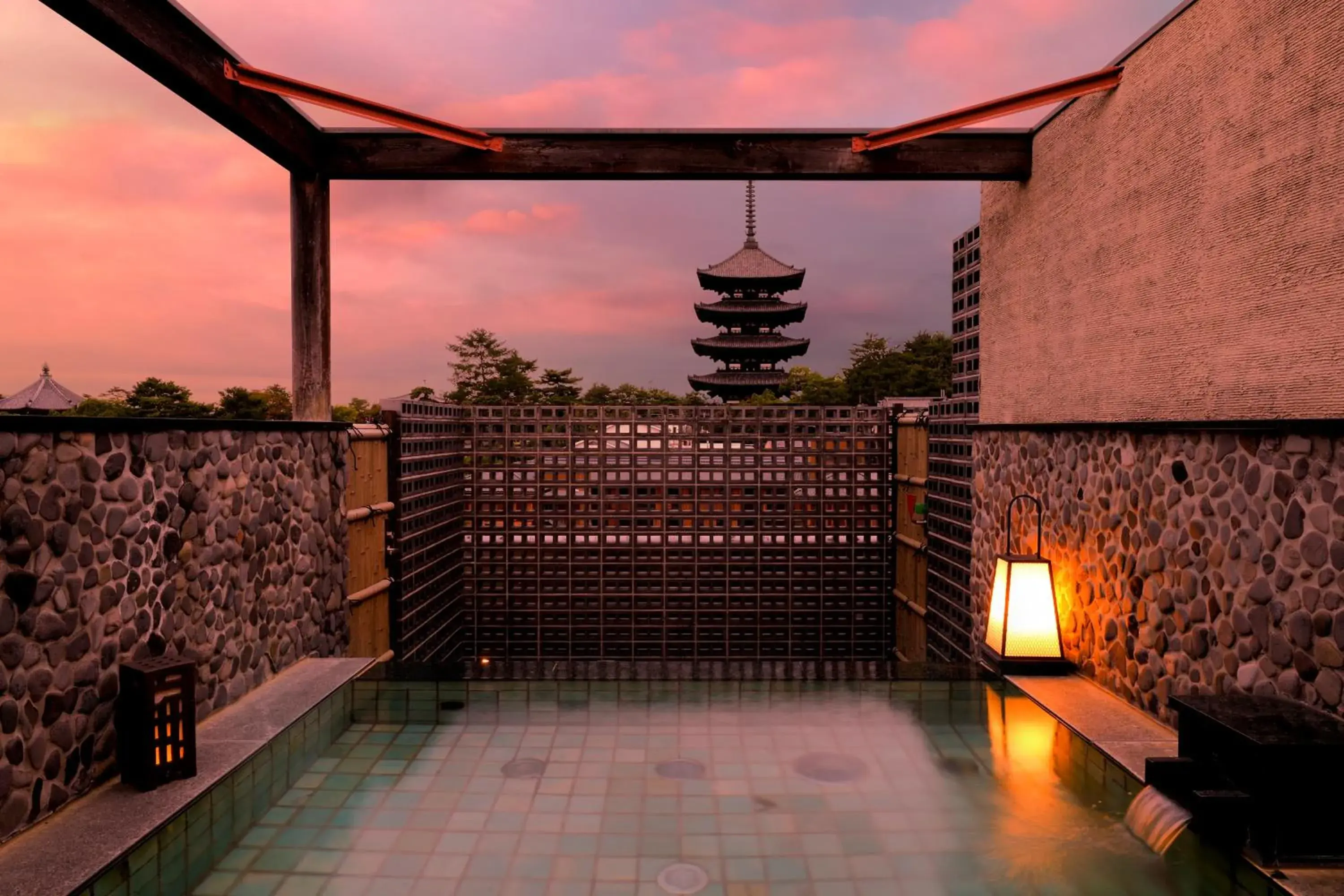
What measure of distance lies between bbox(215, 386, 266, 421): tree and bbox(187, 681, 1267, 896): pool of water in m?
22.1

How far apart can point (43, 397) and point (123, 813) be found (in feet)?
63.6

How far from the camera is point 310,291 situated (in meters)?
4.23

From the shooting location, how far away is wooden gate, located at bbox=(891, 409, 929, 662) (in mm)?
5887

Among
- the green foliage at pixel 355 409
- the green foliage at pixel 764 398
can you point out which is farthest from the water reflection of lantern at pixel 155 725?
the green foliage at pixel 764 398

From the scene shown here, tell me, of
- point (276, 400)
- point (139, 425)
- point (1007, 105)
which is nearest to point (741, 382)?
point (276, 400)

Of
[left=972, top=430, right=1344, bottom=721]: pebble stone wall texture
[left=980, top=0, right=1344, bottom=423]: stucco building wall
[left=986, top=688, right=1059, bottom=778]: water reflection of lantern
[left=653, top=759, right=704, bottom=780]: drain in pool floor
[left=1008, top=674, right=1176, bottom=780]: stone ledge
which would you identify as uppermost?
[left=980, top=0, right=1344, bottom=423]: stucco building wall

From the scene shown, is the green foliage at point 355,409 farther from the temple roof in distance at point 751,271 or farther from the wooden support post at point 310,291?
the wooden support post at point 310,291

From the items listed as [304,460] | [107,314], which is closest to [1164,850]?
[304,460]

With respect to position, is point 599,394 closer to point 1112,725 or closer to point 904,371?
point 904,371

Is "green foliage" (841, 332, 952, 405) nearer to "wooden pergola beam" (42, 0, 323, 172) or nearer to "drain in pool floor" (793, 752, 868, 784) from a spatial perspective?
"wooden pergola beam" (42, 0, 323, 172)

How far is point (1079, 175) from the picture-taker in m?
3.70

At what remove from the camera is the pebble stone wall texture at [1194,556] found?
2100 millimetres

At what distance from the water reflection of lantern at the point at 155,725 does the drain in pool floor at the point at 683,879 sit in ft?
5.52

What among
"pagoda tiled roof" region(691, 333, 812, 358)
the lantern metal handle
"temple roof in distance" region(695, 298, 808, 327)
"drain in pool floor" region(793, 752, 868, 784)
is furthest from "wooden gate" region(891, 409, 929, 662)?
"pagoda tiled roof" region(691, 333, 812, 358)
